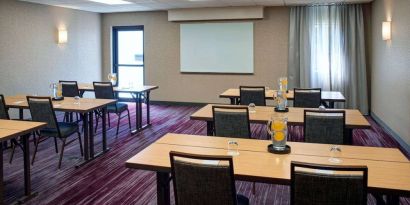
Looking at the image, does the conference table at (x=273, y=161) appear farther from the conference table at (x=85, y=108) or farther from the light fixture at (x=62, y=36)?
the light fixture at (x=62, y=36)

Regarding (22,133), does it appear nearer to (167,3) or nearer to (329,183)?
(329,183)

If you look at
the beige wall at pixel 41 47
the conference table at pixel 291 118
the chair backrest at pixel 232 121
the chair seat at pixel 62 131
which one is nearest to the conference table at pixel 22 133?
the chair seat at pixel 62 131

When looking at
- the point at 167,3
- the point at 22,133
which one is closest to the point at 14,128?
the point at 22,133

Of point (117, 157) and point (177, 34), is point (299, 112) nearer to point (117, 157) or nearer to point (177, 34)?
point (117, 157)

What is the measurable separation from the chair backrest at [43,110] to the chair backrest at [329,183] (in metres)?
3.30

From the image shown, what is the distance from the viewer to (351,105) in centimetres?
770

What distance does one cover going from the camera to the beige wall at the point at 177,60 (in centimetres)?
820

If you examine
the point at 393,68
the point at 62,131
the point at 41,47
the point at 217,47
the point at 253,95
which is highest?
the point at 217,47

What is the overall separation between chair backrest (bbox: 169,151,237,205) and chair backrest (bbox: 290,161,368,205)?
34 cm

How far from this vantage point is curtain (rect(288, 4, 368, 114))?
752cm

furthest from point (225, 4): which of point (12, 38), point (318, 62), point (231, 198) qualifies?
point (231, 198)

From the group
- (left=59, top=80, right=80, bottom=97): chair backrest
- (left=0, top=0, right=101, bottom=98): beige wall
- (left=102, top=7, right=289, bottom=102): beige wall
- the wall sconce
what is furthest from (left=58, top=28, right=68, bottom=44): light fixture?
(left=59, top=80, right=80, bottom=97): chair backrest

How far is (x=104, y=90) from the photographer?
5840mm

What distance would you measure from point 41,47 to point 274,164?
6.65 meters
